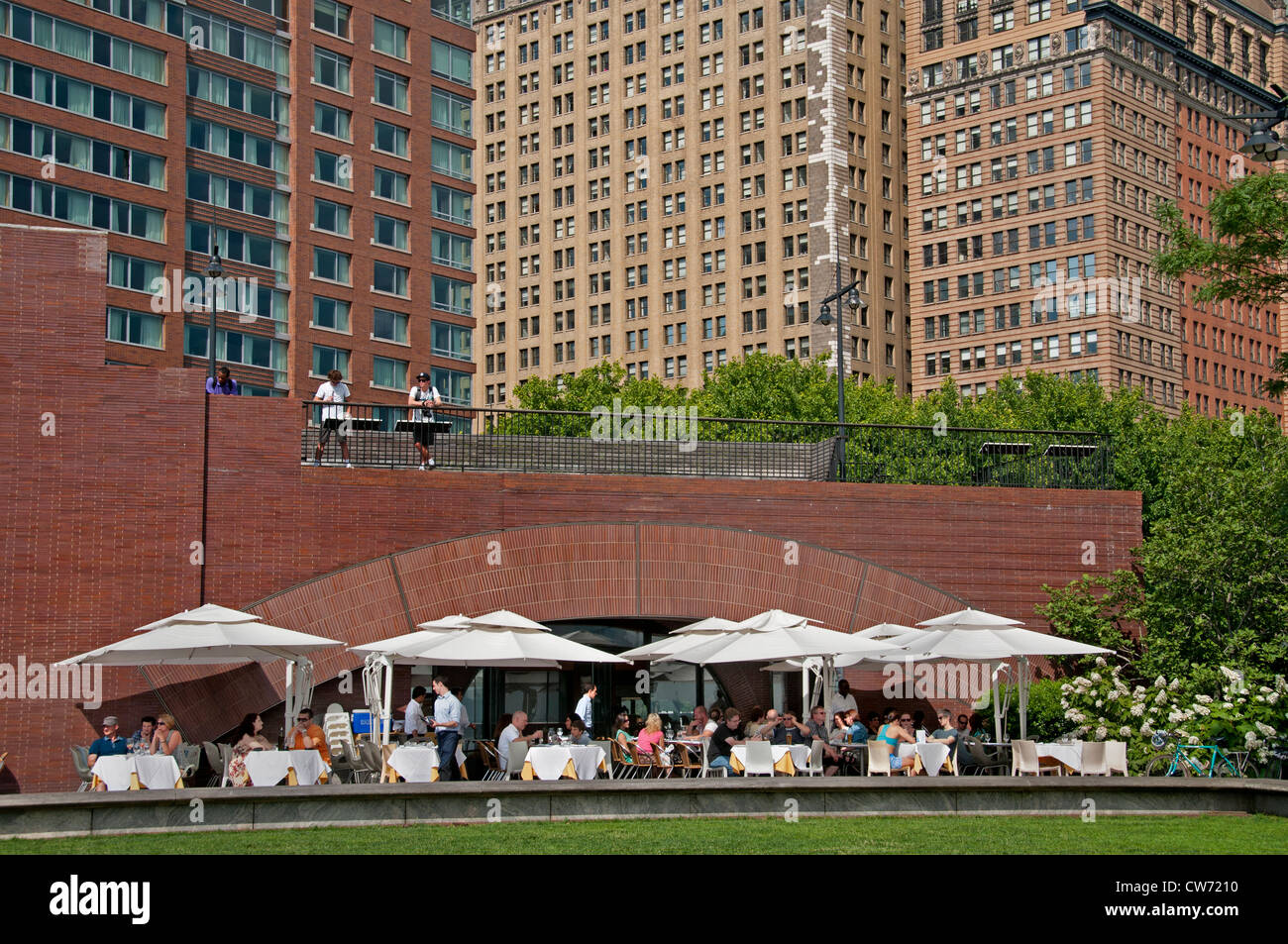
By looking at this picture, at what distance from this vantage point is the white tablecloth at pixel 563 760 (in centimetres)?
2056

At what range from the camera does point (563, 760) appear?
67.7ft

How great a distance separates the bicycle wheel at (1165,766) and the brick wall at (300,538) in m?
4.87

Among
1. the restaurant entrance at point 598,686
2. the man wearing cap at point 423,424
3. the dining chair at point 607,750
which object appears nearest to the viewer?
the dining chair at point 607,750

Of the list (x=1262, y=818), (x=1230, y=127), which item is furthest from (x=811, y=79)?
(x=1262, y=818)

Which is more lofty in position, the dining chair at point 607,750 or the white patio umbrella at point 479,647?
the white patio umbrella at point 479,647

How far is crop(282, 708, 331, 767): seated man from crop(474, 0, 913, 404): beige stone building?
93133mm

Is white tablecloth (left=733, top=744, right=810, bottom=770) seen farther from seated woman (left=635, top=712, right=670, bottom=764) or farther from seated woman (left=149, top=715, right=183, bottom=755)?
seated woman (left=149, top=715, right=183, bottom=755)

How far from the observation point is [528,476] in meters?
26.9

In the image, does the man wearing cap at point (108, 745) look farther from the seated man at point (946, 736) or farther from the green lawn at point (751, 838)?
the seated man at point (946, 736)

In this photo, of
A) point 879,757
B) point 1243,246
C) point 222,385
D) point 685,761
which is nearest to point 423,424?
point 222,385

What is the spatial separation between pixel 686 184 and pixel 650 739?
102 metres

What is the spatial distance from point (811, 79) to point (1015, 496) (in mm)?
91404

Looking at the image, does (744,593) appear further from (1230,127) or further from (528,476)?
(1230,127)

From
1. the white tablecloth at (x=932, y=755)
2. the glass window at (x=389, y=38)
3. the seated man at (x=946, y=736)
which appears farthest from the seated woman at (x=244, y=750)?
the glass window at (x=389, y=38)
